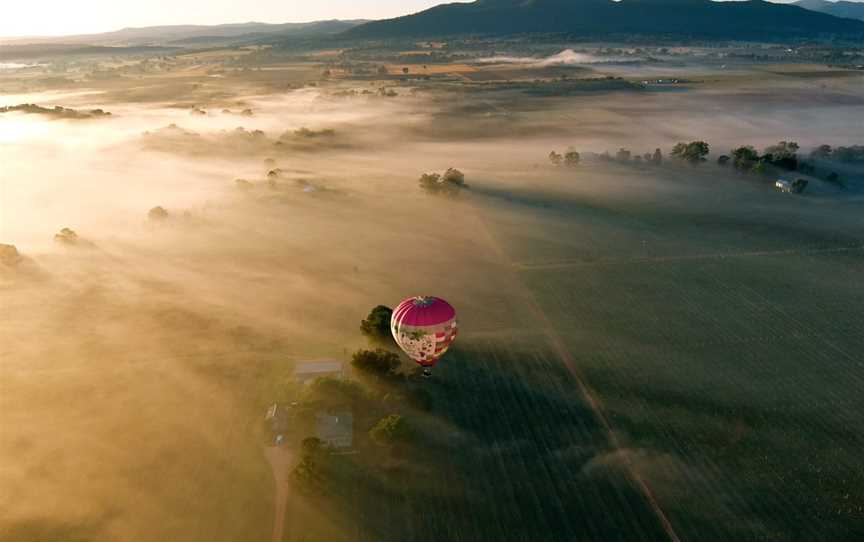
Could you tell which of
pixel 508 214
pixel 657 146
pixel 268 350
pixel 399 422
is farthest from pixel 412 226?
pixel 657 146

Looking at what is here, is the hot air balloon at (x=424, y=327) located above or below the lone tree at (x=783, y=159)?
below

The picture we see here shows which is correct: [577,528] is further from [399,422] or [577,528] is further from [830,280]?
[830,280]

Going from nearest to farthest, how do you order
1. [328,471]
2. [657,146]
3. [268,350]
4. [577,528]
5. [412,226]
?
[577,528], [328,471], [268,350], [412,226], [657,146]

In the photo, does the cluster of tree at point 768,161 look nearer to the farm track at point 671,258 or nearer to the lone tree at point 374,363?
the farm track at point 671,258

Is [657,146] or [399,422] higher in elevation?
[657,146]

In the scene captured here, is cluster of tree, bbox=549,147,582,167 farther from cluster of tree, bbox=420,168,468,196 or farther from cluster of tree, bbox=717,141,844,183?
cluster of tree, bbox=717,141,844,183

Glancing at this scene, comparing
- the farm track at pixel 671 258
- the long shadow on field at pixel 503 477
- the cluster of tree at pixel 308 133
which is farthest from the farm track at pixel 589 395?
the cluster of tree at pixel 308 133

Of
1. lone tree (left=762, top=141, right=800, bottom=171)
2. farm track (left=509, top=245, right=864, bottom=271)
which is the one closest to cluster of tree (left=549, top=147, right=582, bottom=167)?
lone tree (left=762, top=141, right=800, bottom=171)
